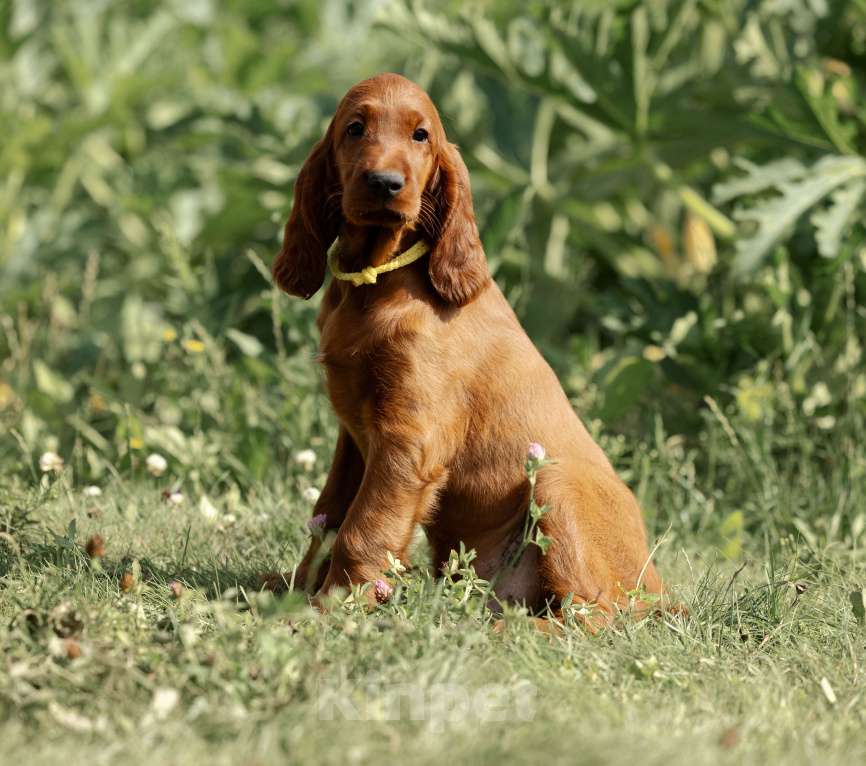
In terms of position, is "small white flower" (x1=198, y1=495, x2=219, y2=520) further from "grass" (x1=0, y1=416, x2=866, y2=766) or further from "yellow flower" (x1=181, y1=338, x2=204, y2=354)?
"yellow flower" (x1=181, y1=338, x2=204, y2=354)

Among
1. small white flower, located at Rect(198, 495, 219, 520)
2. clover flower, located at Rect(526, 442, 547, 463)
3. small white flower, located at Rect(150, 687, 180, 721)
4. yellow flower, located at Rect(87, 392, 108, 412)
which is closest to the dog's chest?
clover flower, located at Rect(526, 442, 547, 463)

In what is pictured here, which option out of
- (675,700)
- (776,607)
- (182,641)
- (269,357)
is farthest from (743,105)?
(182,641)

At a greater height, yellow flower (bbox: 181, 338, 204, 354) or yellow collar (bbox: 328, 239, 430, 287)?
yellow collar (bbox: 328, 239, 430, 287)

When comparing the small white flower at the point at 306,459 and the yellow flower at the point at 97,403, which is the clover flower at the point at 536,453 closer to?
the small white flower at the point at 306,459

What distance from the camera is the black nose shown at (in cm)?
296

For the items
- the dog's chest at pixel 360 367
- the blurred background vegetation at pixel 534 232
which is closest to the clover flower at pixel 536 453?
the dog's chest at pixel 360 367

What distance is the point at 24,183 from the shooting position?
278 inches

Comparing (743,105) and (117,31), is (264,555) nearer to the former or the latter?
(743,105)

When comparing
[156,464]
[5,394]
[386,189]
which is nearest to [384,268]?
[386,189]

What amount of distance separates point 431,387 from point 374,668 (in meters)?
0.76

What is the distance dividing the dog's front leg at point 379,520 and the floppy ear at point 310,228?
1.90ft

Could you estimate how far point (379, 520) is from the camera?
312 centimetres

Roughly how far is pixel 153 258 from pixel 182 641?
4405 mm

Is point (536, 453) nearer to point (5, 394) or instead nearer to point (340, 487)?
point (340, 487)
